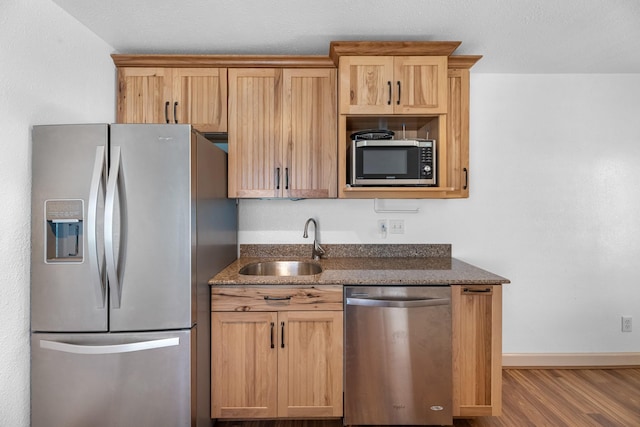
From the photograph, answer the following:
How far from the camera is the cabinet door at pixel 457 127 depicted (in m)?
2.17

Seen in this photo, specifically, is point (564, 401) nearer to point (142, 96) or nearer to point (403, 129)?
point (403, 129)

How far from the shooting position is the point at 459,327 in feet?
5.87

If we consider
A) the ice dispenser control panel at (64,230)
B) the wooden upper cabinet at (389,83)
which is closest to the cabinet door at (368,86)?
the wooden upper cabinet at (389,83)

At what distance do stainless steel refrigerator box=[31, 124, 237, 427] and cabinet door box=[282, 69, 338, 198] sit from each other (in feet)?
2.58

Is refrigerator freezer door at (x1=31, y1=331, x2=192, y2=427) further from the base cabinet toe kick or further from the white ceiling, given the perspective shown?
the white ceiling

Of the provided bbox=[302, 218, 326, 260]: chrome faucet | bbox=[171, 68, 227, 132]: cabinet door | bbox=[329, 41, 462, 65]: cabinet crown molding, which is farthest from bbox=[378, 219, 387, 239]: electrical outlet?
bbox=[171, 68, 227, 132]: cabinet door

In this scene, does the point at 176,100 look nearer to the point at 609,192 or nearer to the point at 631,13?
the point at 631,13

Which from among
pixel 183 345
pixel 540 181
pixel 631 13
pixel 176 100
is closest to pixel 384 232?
pixel 540 181

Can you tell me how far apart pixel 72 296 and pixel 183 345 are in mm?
570

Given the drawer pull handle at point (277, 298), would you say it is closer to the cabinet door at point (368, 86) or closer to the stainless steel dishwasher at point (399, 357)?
the stainless steel dishwasher at point (399, 357)

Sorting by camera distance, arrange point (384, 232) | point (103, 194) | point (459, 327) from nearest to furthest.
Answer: point (103, 194) < point (459, 327) < point (384, 232)

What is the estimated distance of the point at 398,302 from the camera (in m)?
1.74

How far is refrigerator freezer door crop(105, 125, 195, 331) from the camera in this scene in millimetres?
1494

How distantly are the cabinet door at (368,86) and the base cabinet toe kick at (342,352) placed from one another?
1141 millimetres
